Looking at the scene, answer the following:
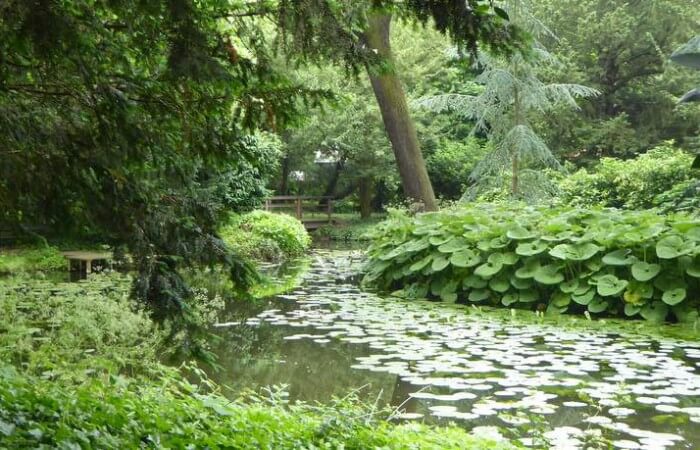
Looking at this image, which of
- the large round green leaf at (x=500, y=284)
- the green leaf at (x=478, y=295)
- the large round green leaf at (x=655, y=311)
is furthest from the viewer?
the green leaf at (x=478, y=295)

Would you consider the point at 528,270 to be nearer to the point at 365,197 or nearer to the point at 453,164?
the point at 453,164

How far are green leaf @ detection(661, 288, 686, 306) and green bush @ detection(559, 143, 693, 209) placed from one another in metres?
5.59

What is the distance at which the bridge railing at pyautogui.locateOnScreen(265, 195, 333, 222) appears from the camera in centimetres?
2312

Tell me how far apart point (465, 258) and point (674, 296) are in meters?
2.48

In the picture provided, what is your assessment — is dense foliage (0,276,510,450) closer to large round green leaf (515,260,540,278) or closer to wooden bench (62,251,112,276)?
large round green leaf (515,260,540,278)

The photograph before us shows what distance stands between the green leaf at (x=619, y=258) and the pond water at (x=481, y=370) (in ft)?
3.69

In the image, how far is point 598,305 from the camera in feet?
26.7

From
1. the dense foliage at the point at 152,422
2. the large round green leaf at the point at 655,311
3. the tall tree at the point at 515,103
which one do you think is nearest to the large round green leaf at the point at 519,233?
the large round green leaf at the point at 655,311

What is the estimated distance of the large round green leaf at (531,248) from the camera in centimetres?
877

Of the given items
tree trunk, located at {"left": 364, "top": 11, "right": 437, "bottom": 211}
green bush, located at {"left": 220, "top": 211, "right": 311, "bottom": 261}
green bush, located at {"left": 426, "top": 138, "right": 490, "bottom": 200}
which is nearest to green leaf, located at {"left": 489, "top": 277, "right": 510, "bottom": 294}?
tree trunk, located at {"left": 364, "top": 11, "right": 437, "bottom": 211}

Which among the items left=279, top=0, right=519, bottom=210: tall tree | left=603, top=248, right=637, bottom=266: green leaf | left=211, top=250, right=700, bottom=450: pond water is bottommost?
left=211, top=250, right=700, bottom=450: pond water

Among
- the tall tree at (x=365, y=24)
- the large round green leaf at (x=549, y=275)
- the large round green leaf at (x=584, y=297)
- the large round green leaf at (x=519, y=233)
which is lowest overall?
the large round green leaf at (x=584, y=297)

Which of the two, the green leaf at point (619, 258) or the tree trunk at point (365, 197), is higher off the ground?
the tree trunk at point (365, 197)

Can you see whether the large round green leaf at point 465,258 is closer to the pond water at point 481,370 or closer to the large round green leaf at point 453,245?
the large round green leaf at point 453,245
